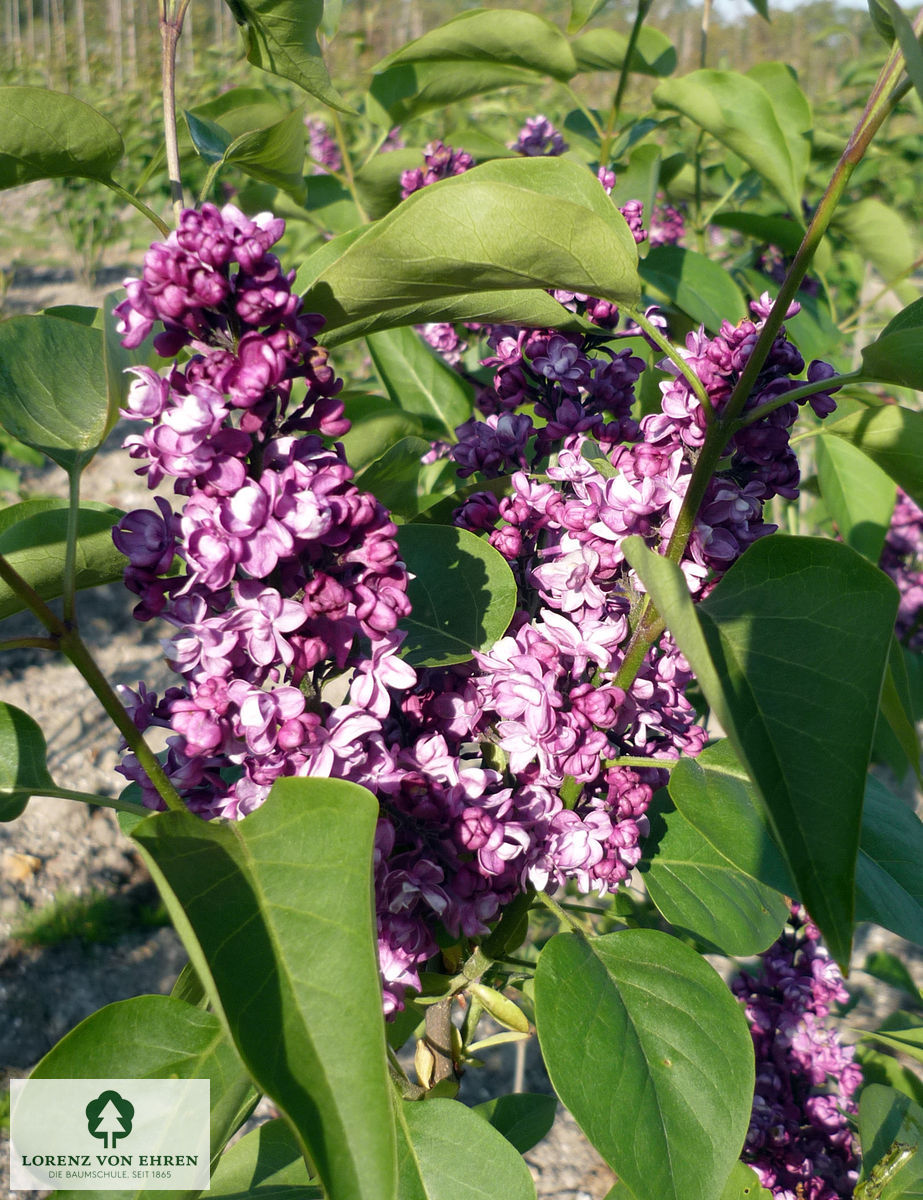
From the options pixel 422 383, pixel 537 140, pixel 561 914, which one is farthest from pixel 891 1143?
pixel 537 140

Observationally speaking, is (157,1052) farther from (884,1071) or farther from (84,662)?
(884,1071)

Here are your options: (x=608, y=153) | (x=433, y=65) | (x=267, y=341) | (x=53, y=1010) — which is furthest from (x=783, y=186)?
(x=53, y=1010)

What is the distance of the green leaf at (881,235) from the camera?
1.77m

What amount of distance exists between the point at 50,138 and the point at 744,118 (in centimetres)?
101

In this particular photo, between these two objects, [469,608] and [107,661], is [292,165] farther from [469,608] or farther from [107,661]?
[107,661]

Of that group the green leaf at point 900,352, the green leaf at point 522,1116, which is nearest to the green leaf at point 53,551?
the green leaf at point 900,352

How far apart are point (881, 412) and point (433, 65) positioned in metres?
1.22

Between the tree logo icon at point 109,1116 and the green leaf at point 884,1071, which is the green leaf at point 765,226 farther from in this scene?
the tree logo icon at point 109,1116

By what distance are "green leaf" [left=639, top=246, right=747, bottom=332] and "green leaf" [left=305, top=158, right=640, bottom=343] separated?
739 millimetres

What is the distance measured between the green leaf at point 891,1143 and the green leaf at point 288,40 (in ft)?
3.64

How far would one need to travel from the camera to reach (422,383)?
1.35 meters

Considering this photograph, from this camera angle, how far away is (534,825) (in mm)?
810

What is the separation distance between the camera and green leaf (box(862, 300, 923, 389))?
1.99 ft

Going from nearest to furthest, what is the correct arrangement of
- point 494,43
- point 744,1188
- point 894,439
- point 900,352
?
point 900,352 → point 894,439 → point 744,1188 → point 494,43
